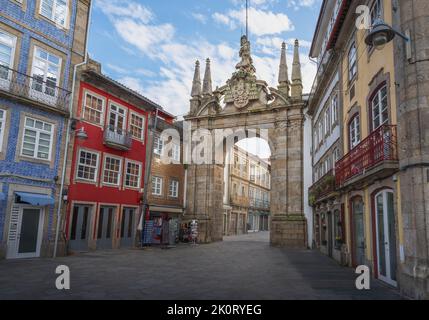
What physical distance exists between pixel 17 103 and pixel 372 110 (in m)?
12.5

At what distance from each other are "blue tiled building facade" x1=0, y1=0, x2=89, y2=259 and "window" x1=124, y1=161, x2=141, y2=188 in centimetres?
499

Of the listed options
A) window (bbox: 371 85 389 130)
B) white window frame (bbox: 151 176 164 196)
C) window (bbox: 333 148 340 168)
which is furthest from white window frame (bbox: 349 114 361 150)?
white window frame (bbox: 151 176 164 196)

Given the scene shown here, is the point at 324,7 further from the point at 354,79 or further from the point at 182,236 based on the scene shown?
the point at 182,236

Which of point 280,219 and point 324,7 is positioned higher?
point 324,7

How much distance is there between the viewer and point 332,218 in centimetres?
1547

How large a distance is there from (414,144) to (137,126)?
16.0m

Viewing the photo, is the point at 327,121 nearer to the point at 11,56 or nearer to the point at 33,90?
the point at 33,90

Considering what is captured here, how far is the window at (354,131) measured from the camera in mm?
11633

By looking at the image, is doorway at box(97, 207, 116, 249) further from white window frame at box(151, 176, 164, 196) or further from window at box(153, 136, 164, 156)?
window at box(153, 136, 164, 156)

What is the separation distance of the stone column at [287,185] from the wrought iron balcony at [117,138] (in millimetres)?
10258

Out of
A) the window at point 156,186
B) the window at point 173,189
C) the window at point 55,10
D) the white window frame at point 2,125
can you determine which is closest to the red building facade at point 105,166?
the window at point 156,186

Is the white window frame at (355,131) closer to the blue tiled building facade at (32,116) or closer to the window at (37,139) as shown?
the blue tiled building facade at (32,116)
